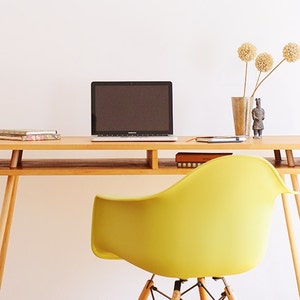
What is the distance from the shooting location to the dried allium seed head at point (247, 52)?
2.76 m

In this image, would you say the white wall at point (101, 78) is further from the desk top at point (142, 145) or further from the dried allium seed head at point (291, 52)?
the desk top at point (142, 145)

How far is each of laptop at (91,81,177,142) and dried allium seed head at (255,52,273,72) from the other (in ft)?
1.51

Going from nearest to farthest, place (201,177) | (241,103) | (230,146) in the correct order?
(201,177) → (230,146) → (241,103)

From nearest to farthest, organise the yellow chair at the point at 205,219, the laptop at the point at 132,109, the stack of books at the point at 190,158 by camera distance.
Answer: the yellow chair at the point at 205,219 < the stack of books at the point at 190,158 < the laptop at the point at 132,109

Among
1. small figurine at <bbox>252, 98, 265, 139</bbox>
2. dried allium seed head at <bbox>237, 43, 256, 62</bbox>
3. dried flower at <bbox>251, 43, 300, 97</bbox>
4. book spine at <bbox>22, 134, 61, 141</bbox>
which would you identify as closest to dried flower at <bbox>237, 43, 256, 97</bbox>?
dried allium seed head at <bbox>237, 43, 256, 62</bbox>

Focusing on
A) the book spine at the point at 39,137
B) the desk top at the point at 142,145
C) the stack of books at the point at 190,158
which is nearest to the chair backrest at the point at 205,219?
the desk top at the point at 142,145

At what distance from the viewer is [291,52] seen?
2723 millimetres

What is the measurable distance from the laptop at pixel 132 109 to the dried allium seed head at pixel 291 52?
56 centimetres

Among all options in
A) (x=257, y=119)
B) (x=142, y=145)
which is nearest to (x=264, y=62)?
(x=257, y=119)

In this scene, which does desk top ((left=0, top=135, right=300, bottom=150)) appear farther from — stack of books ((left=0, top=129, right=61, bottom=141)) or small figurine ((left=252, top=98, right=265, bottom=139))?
small figurine ((left=252, top=98, right=265, bottom=139))

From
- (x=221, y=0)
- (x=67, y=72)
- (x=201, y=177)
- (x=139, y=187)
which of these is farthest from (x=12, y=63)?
(x=201, y=177)

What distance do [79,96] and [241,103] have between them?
742mm

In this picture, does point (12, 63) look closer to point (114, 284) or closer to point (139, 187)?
point (139, 187)

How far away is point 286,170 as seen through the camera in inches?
91.0
